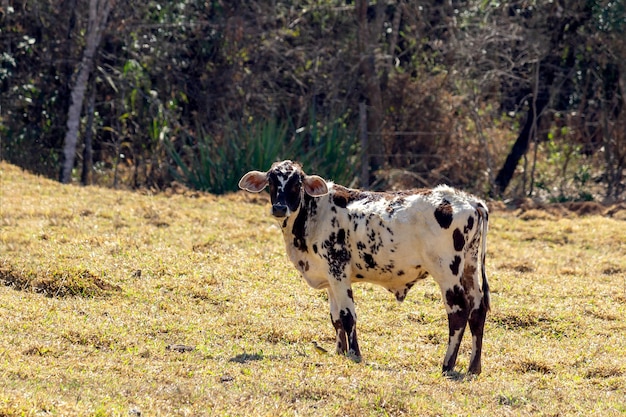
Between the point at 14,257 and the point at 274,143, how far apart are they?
7483 mm

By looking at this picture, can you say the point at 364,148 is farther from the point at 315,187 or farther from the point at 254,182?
the point at 315,187

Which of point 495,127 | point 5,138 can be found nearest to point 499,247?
point 495,127

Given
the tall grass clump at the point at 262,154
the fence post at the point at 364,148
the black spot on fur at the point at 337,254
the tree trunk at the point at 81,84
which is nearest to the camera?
the black spot on fur at the point at 337,254

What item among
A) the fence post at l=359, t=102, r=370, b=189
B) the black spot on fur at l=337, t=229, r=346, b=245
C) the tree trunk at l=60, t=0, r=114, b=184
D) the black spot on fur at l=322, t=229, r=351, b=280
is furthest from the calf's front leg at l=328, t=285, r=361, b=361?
the tree trunk at l=60, t=0, r=114, b=184

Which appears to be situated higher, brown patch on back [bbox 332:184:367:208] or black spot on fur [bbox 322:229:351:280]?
brown patch on back [bbox 332:184:367:208]

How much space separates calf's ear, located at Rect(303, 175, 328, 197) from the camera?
955cm

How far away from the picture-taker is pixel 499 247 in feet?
48.6

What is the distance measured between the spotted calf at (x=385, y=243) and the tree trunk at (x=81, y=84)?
11.0m

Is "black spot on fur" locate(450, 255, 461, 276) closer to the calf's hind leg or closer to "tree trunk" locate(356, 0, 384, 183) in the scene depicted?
the calf's hind leg

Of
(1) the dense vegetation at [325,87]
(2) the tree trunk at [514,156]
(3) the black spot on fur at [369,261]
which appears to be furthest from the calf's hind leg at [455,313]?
(2) the tree trunk at [514,156]

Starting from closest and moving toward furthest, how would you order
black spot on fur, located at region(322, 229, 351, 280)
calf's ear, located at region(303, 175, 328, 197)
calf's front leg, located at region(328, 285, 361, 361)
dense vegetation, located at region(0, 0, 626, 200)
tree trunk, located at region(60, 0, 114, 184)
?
calf's front leg, located at region(328, 285, 361, 361), black spot on fur, located at region(322, 229, 351, 280), calf's ear, located at region(303, 175, 328, 197), tree trunk, located at region(60, 0, 114, 184), dense vegetation, located at region(0, 0, 626, 200)

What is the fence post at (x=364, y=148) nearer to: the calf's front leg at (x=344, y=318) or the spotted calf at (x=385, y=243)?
the spotted calf at (x=385, y=243)

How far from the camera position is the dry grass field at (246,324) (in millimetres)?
7586

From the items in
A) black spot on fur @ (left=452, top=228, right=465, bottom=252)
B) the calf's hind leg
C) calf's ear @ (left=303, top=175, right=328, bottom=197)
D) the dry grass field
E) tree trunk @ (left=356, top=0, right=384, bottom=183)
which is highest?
tree trunk @ (left=356, top=0, right=384, bottom=183)
